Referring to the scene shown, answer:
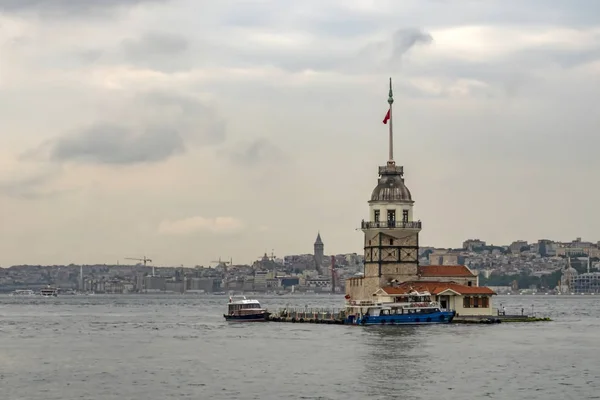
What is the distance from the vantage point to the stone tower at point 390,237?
377 ft

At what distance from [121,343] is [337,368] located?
28985 mm

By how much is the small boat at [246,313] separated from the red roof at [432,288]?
66.4 ft

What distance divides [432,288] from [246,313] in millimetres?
24819

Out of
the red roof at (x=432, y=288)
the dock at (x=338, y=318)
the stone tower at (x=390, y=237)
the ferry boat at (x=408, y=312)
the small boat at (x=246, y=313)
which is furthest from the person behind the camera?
the small boat at (x=246, y=313)

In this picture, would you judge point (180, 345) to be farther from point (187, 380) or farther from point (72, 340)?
point (187, 380)

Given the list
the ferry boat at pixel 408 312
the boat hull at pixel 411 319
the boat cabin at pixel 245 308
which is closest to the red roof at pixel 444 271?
the ferry boat at pixel 408 312

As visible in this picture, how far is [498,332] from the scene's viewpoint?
100250 millimetres

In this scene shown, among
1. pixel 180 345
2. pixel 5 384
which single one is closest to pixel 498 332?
pixel 180 345

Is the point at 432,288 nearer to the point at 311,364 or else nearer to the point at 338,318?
the point at 338,318

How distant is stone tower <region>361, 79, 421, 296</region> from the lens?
115000 millimetres

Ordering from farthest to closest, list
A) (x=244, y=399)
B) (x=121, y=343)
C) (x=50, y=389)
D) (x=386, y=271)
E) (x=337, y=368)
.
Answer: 1. (x=386, y=271)
2. (x=121, y=343)
3. (x=337, y=368)
4. (x=50, y=389)
5. (x=244, y=399)

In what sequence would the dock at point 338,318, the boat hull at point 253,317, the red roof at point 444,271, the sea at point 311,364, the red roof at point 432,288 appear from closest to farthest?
1. the sea at point 311,364
2. the red roof at point 432,288
3. the dock at point 338,318
4. the red roof at point 444,271
5. the boat hull at point 253,317

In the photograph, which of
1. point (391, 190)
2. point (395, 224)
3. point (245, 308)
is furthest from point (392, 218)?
point (245, 308)

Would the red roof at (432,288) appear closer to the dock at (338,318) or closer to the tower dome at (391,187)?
the dock at (338,318)
